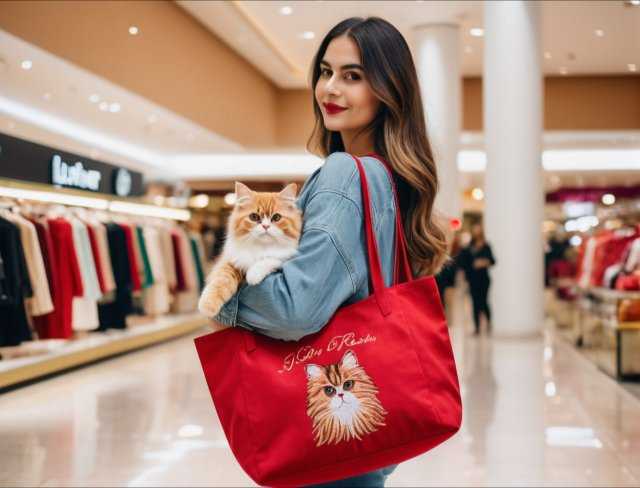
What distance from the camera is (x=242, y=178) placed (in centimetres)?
1983

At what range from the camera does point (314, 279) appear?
1279 millimetres

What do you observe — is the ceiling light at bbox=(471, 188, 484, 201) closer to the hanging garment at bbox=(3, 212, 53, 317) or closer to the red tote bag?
the hanging garment at bbox=(3, 212, 53, 317)

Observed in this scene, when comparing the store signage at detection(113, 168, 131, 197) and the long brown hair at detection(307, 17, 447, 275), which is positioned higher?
the store signage at detection(113, 168, 131, 197)

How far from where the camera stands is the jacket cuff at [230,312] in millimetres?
1301

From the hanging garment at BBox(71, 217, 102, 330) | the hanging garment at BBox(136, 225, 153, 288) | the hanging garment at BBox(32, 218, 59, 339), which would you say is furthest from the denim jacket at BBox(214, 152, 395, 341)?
the hanging garment at BBox(136, 225, 153, 288)

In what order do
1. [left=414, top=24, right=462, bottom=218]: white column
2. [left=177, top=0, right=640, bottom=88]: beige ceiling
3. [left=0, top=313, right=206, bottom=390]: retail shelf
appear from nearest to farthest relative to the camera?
[left=0, top=313, right=206, bottom=390]: retail shelf < [left=177, top=0, right=640, bottom=88]: beige ceiling < [left=414, top=24, right=462, bottom=218]: white column

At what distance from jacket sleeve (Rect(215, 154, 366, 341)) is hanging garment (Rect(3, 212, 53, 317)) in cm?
632

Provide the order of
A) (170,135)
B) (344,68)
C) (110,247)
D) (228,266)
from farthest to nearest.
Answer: (170,135) → (110,247) → (344,68) → (228,266)

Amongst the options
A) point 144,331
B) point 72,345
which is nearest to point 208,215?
point 144,331

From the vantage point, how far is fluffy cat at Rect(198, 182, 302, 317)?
1.30 meters

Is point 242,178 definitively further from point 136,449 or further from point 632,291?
point 136,449

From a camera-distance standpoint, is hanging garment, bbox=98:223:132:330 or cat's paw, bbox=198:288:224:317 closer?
cat's paw, bbox=198:288:224:317

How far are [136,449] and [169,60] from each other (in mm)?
8462

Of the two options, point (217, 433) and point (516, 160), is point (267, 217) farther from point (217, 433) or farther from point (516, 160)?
point (516, 160)
